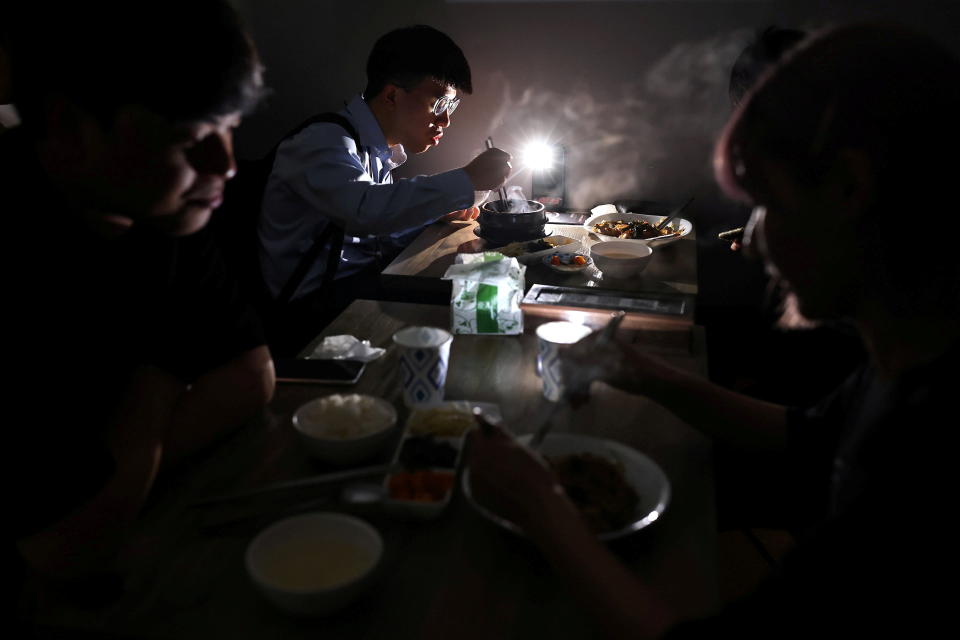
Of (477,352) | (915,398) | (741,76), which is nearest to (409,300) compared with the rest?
(477,352)

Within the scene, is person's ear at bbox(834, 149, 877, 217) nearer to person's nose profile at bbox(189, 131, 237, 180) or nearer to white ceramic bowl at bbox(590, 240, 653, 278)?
person's nose profile at bbox(189, 131, 237, 180)

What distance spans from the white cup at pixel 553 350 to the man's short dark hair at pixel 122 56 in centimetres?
78

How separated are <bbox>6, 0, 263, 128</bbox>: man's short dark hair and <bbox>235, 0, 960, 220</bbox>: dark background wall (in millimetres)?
2821

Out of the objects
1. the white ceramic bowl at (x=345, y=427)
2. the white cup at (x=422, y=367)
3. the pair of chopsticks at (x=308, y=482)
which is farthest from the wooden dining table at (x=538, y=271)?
the pair of chopsticks at (x=308, y=482)

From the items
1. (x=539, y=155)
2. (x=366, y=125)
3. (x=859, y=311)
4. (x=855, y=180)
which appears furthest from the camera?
(x=539, y=155)

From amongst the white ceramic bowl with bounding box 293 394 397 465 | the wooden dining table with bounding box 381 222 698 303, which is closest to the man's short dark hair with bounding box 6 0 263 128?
the white ceramic bowl with bounding box 293 394 397 465

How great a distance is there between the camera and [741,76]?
9.80 feet

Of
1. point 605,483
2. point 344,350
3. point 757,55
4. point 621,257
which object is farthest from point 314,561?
point 757,55

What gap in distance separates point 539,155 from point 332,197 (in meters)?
1.50

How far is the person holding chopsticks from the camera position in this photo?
0.76 metres

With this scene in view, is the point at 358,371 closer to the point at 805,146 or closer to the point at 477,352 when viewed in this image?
the point at 477,352

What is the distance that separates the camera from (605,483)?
3.87 feet

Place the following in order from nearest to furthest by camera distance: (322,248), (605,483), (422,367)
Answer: (605,483) → (422,367) → (322,248)

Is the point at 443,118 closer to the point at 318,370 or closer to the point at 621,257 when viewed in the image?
the point at 621,257
